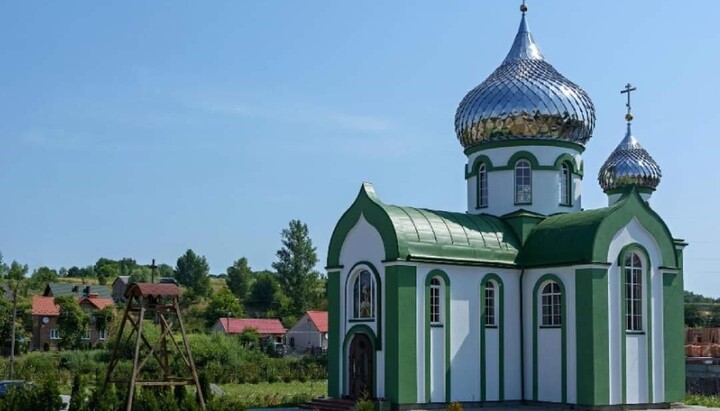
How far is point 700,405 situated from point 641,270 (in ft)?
13.4

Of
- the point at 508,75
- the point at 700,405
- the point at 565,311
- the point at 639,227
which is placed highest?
the point at 508,75

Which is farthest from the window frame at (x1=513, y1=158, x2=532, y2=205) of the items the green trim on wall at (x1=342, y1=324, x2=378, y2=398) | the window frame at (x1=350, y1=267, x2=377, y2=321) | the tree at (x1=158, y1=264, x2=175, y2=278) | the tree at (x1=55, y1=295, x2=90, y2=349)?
the tree at (x1=158, y1=264, x2=175, y2=278)

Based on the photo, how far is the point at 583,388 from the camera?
22.1 meters

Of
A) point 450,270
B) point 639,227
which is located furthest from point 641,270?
point 450,270

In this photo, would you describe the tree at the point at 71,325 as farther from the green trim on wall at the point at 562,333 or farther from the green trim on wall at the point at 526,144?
the green trim on wall at the point at 562,333

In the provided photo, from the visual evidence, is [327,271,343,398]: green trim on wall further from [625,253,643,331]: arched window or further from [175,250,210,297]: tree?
[175,250,210,297]: tree

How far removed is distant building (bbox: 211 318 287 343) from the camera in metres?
55.6

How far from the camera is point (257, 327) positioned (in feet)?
188

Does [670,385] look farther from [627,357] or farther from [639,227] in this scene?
[639,227]

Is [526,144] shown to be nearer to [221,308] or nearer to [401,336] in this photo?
[401,336]

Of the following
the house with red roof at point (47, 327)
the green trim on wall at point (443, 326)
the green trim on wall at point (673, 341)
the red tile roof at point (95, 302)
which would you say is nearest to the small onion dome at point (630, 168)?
the green trim on wall at point (673, 341)

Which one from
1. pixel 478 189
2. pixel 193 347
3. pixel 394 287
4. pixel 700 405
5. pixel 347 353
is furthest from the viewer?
pixel 193 347

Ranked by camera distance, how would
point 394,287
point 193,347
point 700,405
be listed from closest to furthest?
point 394,287, point 700,405, point 193,347

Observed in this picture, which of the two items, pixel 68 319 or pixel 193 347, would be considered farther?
pixel 68 319
